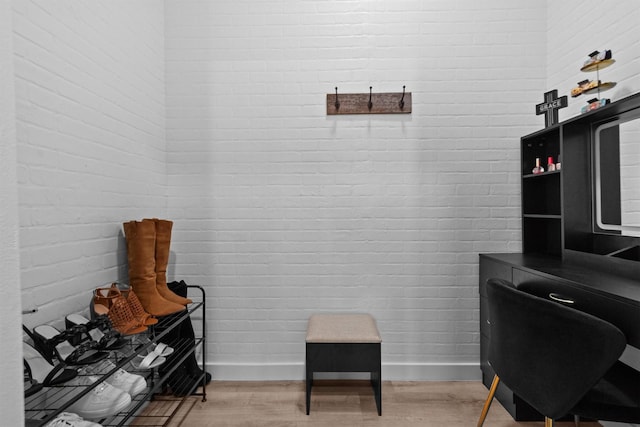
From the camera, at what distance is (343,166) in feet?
8.50

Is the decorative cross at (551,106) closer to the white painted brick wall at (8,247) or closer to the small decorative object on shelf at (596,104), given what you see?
the small decorative object on shelf at (596,104)

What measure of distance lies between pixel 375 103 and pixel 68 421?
223 centimetres

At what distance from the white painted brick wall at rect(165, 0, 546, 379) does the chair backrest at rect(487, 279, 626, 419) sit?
105 cm

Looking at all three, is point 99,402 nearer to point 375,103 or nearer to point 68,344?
point 68,344

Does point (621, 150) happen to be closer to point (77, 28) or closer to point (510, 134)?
point (510, 134)

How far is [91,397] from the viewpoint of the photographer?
4.80 ft

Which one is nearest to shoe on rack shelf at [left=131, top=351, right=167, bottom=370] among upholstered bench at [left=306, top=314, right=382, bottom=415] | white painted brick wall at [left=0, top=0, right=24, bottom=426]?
upholstered bench at [left=306, top=314, right=382, bottom=415]

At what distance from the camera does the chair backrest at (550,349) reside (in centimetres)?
120

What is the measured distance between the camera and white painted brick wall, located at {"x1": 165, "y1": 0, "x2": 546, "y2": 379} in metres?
2.57

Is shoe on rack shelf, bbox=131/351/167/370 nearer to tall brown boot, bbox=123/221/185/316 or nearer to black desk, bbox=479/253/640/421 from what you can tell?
tall brown boot, bbox=123/221/185/316

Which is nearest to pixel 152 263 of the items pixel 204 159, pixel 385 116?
pixel 204 159

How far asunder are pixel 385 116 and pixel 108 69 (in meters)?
1.60

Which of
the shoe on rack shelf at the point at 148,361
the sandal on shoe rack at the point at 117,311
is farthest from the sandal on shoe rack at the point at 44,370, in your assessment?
the shoe on rack shelf at the point at 148,361

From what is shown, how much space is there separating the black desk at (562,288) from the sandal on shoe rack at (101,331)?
1777 millimetres
